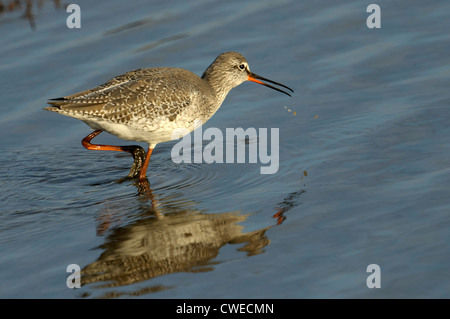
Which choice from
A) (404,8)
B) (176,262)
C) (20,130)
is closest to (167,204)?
(176,262)

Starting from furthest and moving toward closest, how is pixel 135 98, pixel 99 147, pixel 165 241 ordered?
pixel 99 147 → pixel 135 98 → pixel 165 241

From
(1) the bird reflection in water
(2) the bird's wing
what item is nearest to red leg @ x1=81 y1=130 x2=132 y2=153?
(2) the bird's wing

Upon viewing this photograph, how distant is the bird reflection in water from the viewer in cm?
756

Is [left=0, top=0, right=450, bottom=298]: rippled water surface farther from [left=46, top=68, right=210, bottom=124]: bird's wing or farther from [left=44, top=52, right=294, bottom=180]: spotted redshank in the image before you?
[left=46, top=68, right=210, bottom=124]: bird's wing

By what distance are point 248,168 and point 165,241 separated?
2.41 meters

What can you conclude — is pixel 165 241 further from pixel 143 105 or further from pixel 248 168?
pixel 143 105

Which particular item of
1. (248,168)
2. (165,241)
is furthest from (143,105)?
(165,241)

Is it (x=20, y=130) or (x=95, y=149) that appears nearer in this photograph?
(x=95, y=149)

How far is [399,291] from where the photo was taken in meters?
6.79

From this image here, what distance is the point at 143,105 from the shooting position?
1032 cm

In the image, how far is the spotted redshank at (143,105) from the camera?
10211mm
